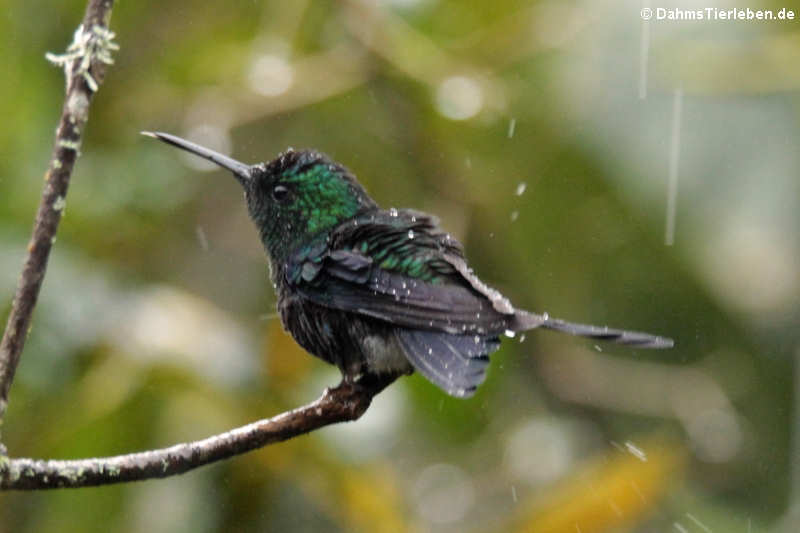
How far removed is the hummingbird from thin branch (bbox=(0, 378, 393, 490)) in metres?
0.44

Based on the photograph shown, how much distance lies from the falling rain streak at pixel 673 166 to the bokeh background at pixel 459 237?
10 millimetres

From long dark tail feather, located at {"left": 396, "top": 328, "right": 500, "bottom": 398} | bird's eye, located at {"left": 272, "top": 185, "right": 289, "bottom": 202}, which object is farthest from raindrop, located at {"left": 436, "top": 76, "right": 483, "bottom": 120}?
long dark tail feather, located at {"left": 396, "top": 328, "right": 500, "bottom": 398}

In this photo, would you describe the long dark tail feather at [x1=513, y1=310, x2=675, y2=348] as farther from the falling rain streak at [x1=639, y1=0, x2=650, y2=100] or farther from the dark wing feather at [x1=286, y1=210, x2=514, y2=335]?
the falling rain streak at [x1=639, y1=0, x2=650, y2=100]

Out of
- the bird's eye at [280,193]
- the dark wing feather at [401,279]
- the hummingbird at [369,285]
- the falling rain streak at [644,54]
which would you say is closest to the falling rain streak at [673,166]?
the falling rain streak at [644,54]

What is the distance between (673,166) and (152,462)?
9.01ft

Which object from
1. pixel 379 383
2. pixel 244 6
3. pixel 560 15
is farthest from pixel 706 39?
pixel 379 383

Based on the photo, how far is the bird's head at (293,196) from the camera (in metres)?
2.89

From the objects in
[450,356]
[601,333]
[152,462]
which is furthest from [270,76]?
[152,462]

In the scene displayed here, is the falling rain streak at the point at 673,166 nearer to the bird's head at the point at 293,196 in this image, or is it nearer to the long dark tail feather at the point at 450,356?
the bird's head at the point at 293,196

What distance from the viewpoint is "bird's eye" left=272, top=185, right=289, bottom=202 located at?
9.55ft

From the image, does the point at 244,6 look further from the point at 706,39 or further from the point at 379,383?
the point at 379,383

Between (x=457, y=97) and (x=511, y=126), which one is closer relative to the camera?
(x=457, y=97)

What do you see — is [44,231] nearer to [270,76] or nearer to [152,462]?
[152,462]

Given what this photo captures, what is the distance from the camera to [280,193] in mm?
2916
